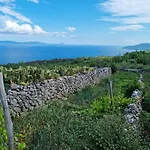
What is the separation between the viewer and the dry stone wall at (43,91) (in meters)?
8.63

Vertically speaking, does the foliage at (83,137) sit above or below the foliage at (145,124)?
above

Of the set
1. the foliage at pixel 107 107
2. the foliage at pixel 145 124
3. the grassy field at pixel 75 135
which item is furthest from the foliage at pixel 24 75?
the foliage at pixel 145 124

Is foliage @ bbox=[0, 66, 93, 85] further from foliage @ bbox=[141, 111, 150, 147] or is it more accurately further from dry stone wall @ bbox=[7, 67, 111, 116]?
foliage @ bbox=[141, 111, 150, 147]

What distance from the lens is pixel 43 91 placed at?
10.7 metres

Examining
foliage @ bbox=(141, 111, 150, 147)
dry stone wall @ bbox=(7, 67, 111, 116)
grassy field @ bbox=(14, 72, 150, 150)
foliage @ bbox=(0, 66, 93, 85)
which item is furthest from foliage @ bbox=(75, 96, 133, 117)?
foliage @ bbox=(0, 66, 93, 85)

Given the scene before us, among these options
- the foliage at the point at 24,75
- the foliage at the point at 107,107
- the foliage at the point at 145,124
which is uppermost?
the foliage at the point at 24,75

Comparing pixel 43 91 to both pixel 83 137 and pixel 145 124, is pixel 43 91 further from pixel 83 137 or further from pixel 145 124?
pixel 83 137

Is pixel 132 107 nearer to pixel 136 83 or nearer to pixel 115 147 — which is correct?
pixel 115 147

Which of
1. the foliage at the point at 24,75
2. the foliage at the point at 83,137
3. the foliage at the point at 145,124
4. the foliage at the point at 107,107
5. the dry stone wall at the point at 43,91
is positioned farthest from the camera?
the foliage at the point at 24,75

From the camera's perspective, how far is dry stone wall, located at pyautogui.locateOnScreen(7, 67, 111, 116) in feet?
28.3

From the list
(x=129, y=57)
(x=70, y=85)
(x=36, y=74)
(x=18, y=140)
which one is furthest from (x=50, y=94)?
(x=129, y=57)

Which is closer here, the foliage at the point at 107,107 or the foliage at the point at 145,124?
the foliage at the point at 145,124

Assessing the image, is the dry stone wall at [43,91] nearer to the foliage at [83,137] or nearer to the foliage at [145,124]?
the foliage at [83,137]

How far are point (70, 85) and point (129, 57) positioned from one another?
70.8ft
